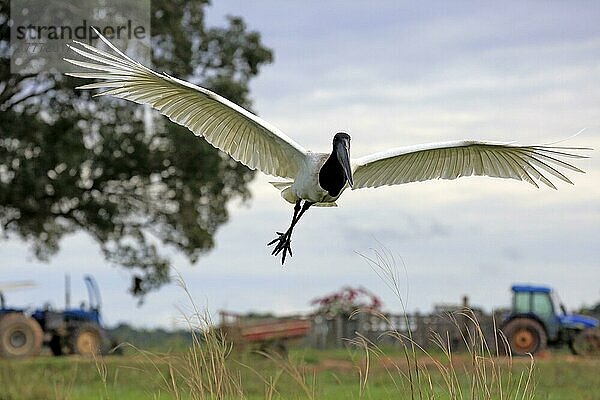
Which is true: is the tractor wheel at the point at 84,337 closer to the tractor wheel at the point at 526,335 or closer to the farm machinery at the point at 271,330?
the farm machinery at the point at 271,330

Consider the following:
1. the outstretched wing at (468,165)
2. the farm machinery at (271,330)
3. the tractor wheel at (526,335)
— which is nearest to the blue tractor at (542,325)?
the tractor wheel at (526,335)

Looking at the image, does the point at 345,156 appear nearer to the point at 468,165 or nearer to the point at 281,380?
the point at 468,165

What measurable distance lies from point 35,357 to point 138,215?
3.91 m

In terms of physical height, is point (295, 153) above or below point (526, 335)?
above

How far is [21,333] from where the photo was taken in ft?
55.0

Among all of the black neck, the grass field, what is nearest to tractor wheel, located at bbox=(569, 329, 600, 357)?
the grass field

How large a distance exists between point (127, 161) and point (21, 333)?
11.7 ft

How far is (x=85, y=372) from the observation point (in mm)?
12445

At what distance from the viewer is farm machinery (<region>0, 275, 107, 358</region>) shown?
54.6 feet

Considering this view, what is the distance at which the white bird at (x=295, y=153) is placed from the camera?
5059mm

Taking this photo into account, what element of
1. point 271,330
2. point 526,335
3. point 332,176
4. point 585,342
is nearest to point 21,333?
point 271,330

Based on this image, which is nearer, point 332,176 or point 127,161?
point 332,176

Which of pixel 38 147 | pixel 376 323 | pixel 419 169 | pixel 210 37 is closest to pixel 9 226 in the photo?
pixel 38 147

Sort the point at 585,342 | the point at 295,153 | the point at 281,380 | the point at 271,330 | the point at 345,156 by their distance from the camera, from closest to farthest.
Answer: the point at 345,156
the point at 295,153
the point at 281,380
the point at 271,330
the point at 585,342
